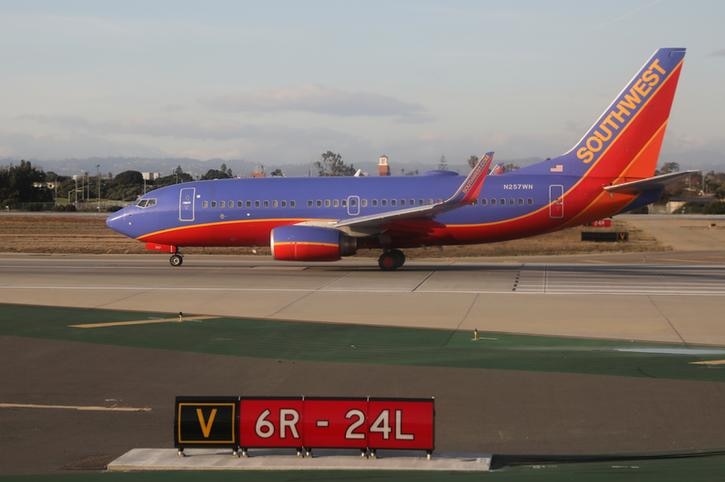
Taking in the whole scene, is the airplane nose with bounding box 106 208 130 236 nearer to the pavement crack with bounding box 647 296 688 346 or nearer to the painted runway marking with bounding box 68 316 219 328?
the painted runway marking with bounding box 68 316 219 328

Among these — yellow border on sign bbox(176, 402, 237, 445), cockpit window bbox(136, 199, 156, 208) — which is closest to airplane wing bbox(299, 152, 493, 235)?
cockpit window bbox(136, 199, 156, 208)

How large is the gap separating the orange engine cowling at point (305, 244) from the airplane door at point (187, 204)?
439 centimetres

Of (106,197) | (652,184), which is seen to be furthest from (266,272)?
(106,197)

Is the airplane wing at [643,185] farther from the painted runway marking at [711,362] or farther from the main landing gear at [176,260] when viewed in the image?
the painted runway marking at [711,362]

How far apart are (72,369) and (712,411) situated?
10261mm

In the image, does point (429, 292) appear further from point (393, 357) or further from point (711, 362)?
point (711, 362)

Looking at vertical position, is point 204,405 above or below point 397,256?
below

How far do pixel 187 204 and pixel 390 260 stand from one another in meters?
7.68

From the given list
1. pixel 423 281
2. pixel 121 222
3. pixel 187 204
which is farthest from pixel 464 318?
pixel 121 222

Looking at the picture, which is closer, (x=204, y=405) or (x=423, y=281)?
(x=204, y=405)

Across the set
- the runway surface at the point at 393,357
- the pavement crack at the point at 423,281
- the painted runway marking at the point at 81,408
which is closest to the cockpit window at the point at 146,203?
the runway surface at the point at 393,357

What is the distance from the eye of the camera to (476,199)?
33.2 meters

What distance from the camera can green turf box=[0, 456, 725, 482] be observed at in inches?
392

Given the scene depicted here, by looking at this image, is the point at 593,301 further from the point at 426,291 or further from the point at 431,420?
the point at 431,420
